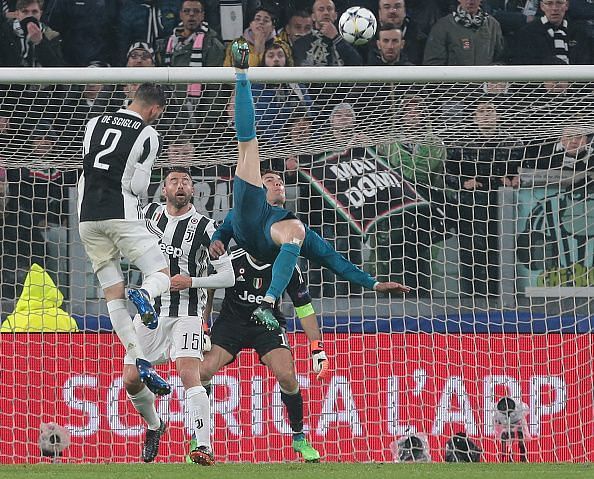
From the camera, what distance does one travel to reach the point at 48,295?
10.2 metres

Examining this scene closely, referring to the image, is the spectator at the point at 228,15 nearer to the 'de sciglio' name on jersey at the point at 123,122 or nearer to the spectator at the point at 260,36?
the spectator at the point at 260,36

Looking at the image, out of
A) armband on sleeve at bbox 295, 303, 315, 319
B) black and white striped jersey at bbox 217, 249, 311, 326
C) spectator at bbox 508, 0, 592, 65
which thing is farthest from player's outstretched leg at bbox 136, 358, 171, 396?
spectator at bbox 508, 0, 592, 65

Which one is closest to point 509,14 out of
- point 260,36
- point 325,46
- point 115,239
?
point 325,46

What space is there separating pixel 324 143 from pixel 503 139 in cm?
151

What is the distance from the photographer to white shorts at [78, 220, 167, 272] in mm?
7730

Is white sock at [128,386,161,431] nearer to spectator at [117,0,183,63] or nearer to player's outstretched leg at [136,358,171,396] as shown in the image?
player's outstretched leg at [136,358,171,396]

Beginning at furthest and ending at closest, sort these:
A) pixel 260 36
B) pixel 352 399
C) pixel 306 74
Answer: pixel 260 36 < pixel 352 399 < pixel 306 74

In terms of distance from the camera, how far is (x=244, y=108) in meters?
8.00

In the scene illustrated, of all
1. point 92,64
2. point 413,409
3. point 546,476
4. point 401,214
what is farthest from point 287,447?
point 92,64

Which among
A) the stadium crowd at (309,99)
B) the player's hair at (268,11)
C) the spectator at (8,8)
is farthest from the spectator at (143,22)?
the spectator at (8,8)

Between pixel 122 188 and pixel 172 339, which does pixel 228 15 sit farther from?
pixel 122 188

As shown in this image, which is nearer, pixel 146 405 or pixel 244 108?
pixel 244 108

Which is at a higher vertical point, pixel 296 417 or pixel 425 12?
pixel 425 12

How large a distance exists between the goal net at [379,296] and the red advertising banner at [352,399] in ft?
0.05
